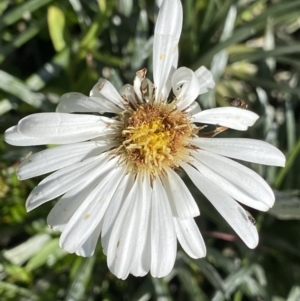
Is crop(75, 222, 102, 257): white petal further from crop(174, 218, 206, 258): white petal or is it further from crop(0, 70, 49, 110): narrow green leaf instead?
crop(0, 70, 49, 110): narrow green leaf

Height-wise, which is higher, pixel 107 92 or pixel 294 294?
pixel 107 92

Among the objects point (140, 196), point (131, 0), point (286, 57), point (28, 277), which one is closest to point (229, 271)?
point (140, 196)

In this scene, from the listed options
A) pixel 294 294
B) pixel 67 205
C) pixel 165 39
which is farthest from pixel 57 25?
pixel 294 294

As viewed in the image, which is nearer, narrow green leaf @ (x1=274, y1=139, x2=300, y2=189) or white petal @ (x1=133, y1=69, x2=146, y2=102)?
white petal @ (x1=133, y1=69, x2=146, y2=102)

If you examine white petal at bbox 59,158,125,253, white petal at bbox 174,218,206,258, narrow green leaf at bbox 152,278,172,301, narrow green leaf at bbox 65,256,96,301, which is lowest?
narrow green leaf at bbox 152,278,172,301

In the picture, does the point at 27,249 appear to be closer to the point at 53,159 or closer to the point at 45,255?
the point at 45,255

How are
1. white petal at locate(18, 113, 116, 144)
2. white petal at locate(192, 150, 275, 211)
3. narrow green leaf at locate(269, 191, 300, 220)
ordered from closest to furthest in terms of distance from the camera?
white petal at locate(18, 113, 116, 144) → white petal at locate(192, 150, 275, 211) → narrow green leaf at locate(269, 191, 300, 220)

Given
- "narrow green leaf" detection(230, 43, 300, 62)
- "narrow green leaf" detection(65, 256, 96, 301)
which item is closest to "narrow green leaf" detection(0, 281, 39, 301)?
"narrow green leaf" detection(65, 256, 96, 301)

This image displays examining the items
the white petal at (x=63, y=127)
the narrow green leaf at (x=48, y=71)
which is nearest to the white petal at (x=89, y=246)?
the white petal at (x=63, y=127)
